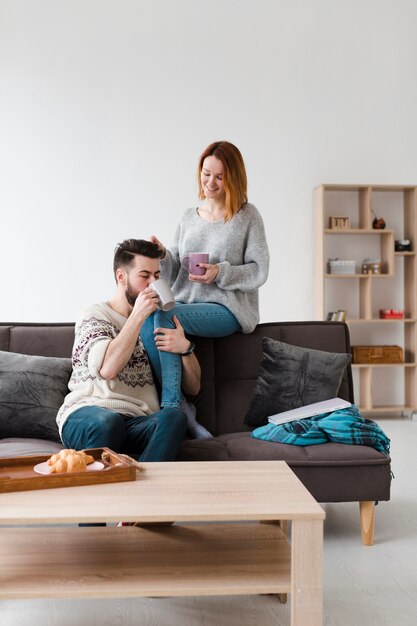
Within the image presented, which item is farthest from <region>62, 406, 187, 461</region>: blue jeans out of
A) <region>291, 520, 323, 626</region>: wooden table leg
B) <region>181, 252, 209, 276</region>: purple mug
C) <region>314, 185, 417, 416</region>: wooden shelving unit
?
<region>314, 185, 417, 416</region>: wooden shelving unit

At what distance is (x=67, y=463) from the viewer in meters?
2.02

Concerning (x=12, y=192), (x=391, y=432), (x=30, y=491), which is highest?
(x=12, y=192)

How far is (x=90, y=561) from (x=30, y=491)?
0.23 meters

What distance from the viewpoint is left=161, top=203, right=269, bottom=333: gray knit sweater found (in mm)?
3314

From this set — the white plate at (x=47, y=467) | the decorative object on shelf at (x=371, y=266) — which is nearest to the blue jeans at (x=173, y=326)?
the white plate at (x=47, y=467)

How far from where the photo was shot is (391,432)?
18.0ft

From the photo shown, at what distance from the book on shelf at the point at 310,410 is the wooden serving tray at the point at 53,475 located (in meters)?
1.02

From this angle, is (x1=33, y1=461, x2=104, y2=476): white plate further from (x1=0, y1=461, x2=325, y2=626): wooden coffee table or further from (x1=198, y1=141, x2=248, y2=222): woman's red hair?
(x1=198, y1=141, x2=248, y2=222): woman's red hair

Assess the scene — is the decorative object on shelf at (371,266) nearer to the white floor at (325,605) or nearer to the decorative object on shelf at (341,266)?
the decorative object on shelf at (341,266)

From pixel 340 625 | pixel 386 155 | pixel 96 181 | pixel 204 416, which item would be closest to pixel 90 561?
pixel 340 625

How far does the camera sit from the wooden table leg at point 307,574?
1763mm

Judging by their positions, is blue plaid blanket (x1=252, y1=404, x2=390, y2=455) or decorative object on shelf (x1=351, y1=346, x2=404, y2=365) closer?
blue plaid blanket (x1=252, y1=404, x2=390, y2=455)

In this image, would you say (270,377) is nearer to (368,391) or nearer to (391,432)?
(391,432)

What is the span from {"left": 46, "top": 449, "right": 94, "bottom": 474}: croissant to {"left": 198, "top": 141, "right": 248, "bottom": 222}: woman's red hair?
162cm
